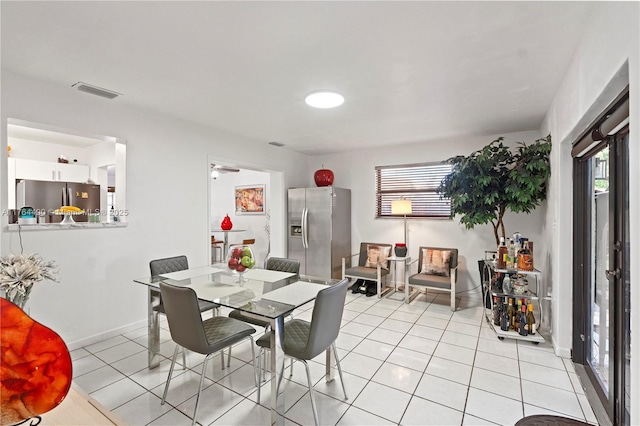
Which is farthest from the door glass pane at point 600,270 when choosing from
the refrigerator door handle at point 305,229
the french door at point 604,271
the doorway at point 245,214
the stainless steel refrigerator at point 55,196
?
the stainless steel refrigerator at point 55,196

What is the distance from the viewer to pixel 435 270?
458 centimetres

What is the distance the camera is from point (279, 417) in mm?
1898

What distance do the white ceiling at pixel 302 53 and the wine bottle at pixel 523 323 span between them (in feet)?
7.15

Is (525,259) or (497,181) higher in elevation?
(497,181)

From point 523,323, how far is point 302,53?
10.9 ft

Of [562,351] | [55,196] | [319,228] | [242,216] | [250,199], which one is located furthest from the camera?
[242,216]

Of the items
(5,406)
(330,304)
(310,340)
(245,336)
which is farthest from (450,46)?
(5,406)

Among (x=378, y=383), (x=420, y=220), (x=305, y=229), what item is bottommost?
(x=378, y=383)

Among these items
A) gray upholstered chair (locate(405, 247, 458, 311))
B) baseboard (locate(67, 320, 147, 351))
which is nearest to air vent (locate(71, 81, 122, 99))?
baseboard (locate(67, 320, 147, 351))

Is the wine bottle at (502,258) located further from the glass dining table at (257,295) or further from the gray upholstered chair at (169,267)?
the gray upholstered chair at (169,267)

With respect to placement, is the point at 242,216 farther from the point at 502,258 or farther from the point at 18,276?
the point at 18,276

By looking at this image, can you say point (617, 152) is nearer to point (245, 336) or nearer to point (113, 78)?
point (245, 336)

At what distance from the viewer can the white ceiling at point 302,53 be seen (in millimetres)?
1750

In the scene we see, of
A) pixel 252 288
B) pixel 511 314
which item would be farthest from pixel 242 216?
pixel 511 314
